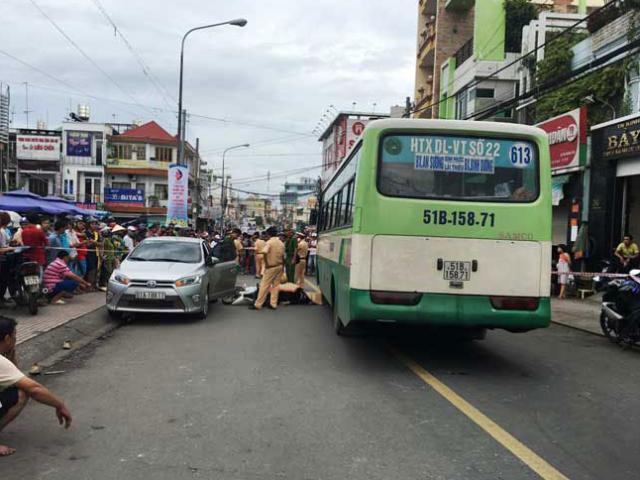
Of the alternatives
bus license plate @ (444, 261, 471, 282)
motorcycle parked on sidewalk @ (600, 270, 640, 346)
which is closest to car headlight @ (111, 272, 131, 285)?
bus license plate @ (444, 261, 471, 282)

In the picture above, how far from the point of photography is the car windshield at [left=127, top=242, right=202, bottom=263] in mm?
11944

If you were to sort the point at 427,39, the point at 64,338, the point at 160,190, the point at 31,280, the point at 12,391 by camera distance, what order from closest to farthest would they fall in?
the point at 12,391, the point at 64,338, the point at 31,280, the point at 427,39, the point at 160,190

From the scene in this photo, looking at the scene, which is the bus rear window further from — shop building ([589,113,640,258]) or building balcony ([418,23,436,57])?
building balcony ([418,23,436,57])

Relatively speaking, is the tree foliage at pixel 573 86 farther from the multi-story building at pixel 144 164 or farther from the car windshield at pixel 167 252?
the multi-story building at pixel 144 164

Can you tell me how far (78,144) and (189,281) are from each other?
157 feet

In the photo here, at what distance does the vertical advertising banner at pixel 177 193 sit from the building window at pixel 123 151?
3648 cm

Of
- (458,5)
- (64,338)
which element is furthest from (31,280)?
(458,5)

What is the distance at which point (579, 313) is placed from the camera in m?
13.9

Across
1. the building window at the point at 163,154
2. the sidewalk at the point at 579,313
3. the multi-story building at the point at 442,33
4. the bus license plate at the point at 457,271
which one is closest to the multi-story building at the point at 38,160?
the building window at the point at 163,154

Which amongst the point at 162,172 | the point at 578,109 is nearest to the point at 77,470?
the point at 578,109

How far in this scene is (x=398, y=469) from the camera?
4109 millimetres

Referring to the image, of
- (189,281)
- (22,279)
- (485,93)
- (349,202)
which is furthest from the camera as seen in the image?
(485,93)

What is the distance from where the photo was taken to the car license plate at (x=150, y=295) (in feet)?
34.6

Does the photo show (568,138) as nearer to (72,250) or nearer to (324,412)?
(72,250)
